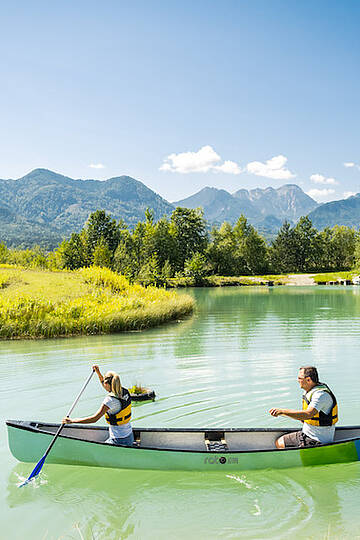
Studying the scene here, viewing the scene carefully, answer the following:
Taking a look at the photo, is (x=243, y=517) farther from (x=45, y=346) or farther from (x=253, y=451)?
(x=45, y=346)

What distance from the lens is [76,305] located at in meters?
22.9

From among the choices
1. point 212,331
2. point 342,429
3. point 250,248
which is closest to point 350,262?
point 250,248

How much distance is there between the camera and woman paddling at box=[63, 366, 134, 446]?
24.2 feet

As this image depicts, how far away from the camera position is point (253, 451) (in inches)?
282

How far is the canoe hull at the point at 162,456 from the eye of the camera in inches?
285

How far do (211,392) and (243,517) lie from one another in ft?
19.9

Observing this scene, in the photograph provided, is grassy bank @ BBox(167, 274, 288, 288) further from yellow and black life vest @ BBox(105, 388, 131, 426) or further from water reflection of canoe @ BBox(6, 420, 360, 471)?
yellow and black life vest @ BBox(105, 388, 131, 426)

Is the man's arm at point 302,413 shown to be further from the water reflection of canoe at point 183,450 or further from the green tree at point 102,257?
the green tree at point 102,257

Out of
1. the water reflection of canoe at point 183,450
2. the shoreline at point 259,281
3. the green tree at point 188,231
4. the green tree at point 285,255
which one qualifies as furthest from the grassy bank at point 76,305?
the green tree at point 285,255

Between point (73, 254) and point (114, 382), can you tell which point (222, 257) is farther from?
point (114, 382)

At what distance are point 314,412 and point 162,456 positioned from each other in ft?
8.60

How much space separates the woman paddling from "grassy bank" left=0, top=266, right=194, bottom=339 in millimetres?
14610

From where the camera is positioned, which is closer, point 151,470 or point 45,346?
point 151,470

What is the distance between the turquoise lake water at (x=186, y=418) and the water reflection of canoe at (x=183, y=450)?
0.33 meters
